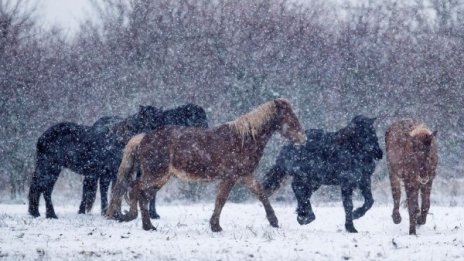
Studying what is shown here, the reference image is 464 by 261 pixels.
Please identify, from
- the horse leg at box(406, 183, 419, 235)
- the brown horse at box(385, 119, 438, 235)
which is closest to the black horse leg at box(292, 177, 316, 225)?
the brown horse at box(385, 119, 438, 235)

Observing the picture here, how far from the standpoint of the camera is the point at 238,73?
60.6 ft

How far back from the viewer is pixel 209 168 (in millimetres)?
10195

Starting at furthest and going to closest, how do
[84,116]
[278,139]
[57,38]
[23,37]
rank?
1. [57,38]
2. [23,37]
3. [84,116]
4. [278,139]

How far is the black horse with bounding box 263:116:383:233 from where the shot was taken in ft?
34.3

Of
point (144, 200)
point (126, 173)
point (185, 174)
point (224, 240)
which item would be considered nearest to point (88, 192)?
point (126, 173)

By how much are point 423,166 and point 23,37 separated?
15.6 m

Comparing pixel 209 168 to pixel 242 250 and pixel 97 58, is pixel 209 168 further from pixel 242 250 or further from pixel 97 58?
pixel 97 58

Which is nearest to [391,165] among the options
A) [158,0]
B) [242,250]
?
[242,250]

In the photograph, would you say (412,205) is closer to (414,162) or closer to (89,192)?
(414,162)

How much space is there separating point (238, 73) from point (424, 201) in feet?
29.0

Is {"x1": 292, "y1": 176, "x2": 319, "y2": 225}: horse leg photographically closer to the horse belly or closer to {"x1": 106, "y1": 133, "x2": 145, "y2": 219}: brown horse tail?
the horse belly

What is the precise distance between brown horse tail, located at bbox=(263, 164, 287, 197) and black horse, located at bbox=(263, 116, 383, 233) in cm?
25

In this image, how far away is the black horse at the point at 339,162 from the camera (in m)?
10.5

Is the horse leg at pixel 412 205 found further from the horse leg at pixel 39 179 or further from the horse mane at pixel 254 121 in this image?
the horse leg at pixel 39 179
